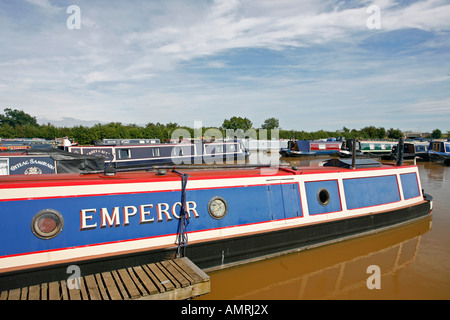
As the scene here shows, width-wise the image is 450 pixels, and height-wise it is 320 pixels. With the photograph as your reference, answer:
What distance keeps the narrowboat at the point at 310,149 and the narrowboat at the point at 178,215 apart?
2560cm

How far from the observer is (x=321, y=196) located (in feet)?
23.6

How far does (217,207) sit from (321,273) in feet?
9.16

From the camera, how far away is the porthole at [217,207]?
581 centimetres

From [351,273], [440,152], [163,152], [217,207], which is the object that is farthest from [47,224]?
[440,152]

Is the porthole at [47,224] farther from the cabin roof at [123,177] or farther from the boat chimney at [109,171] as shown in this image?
the boat chimney at [109,171]

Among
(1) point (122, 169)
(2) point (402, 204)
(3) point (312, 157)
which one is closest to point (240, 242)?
(1) point (122, 169)

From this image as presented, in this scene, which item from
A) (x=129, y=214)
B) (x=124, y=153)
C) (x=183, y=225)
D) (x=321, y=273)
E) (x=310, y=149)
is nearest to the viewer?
(x=129, y=214)

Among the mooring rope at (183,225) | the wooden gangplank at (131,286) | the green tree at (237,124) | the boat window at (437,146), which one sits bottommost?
the wooden gangplank at (131,286)

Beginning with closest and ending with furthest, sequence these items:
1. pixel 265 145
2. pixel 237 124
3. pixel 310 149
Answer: pixel 310 149 → pixel 265 145 → pixel 237 124

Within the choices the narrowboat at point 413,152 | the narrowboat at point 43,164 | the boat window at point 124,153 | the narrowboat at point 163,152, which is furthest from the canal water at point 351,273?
the narrowboat at point 413,152

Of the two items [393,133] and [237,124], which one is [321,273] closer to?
[237,124]

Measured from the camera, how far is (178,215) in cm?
548

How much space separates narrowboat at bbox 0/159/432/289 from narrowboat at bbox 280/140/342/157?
25.6m
